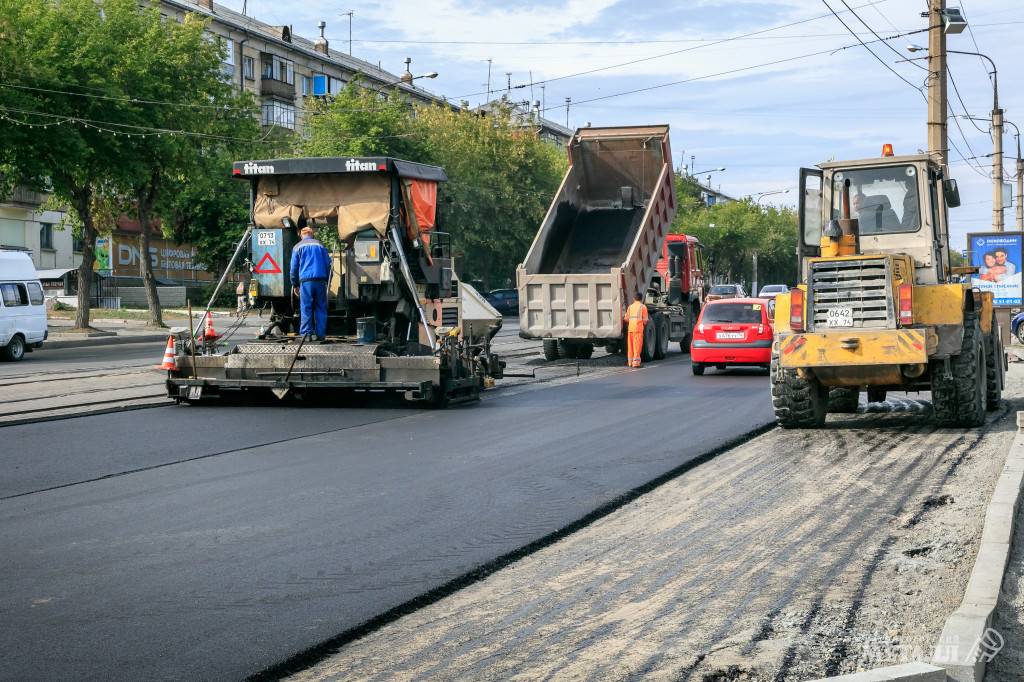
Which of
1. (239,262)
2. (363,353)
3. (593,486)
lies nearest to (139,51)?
(239,262)

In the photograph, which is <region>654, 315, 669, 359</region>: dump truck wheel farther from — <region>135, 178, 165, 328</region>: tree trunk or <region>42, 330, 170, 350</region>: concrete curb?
<region>135, 178, 165, 328</region>: tree trunk

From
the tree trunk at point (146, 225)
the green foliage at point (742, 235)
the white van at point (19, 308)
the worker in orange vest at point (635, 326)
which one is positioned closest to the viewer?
the worker in orange vest at point (635, 326)

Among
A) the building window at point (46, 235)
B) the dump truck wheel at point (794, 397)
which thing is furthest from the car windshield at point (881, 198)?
the building window at point (46, 235)

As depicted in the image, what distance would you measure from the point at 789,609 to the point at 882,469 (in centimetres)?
464

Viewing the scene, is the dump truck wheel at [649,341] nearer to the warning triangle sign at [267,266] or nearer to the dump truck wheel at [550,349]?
the dump truck wheel at [550,349]

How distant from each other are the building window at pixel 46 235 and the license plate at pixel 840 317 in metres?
45.7

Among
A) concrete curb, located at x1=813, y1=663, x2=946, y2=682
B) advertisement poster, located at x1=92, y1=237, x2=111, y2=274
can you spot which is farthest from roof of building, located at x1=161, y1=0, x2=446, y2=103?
concrete curb, located at x1=813, y1=663, x2=946, y2=682

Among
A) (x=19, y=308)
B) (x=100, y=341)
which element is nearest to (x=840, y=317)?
(x=19, y=308)

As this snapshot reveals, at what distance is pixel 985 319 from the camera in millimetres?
13695

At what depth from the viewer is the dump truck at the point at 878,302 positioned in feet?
39.6

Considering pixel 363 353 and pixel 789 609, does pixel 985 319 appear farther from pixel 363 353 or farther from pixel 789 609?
pixel 789 609

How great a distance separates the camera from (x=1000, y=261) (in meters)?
25.5

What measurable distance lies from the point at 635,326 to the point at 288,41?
167 ft

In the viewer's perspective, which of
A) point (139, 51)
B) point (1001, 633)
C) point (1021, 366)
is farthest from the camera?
point (139, 51)
